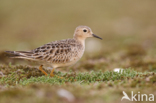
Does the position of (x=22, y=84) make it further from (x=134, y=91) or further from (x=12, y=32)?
(x=12, y=32)

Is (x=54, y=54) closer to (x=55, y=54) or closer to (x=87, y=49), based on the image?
(x=55, y=54)

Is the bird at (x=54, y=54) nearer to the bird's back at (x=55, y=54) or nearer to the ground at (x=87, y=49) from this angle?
the bird's back at (x=55, y=54)

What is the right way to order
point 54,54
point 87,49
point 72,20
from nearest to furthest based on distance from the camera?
point 54,54 < point 87,49 < point 72,20

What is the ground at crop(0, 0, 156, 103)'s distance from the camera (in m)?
6.16

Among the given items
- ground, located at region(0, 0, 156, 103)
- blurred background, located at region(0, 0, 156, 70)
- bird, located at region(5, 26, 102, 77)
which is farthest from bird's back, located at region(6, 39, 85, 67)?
blurred background, located at region(0, 0, 156, 70)

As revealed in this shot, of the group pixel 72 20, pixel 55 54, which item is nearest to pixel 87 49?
pixel 55 54

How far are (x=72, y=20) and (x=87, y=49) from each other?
1144 centimetres

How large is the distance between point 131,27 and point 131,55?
45.3 feet

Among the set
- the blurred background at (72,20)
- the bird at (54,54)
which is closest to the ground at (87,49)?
the blurred background at (72,20)

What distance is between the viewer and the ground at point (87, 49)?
20.2 feet

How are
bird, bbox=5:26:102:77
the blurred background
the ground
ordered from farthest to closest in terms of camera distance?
1. the blurred background
2. bird, bbox=5:26:102:77
3. the ground

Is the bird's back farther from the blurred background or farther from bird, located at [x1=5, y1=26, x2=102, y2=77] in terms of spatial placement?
the blurred background

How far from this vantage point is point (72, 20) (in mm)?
30000

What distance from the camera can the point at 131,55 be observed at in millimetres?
→ 13914
